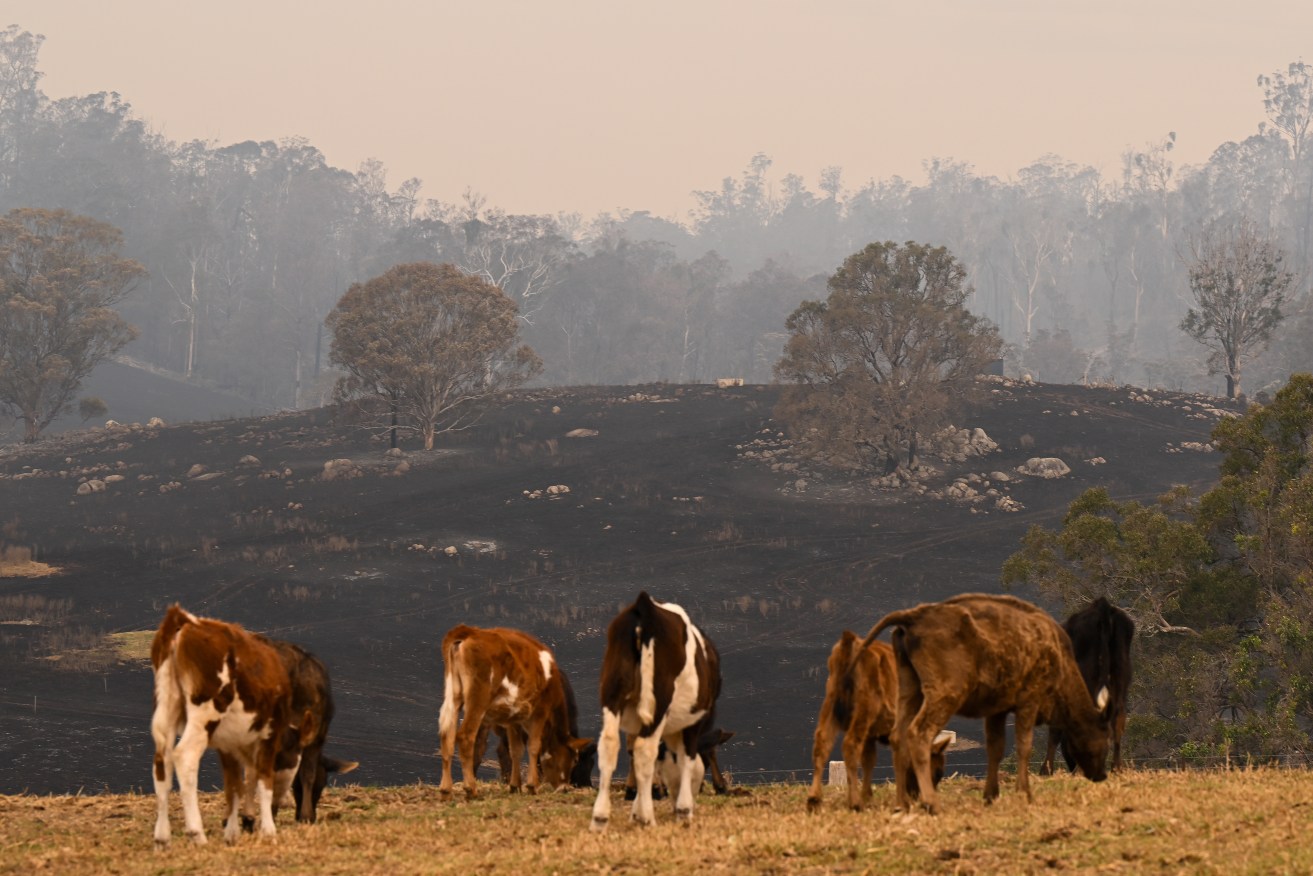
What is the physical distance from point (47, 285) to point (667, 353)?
56180 mm

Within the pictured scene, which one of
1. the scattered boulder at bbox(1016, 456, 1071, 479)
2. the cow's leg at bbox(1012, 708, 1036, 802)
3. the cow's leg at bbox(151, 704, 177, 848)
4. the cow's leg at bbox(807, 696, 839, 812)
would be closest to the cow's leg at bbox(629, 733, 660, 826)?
the cow's leg at bbox(807, 696, 839, 812)

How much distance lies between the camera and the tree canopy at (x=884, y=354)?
6325 cm

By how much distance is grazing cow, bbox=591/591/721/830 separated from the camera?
12.1 m

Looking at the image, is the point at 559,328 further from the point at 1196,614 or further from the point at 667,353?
the point at 1196,614

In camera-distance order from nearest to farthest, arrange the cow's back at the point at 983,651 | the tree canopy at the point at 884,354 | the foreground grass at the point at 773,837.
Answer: the foreground grass at the point at 773,837 < the cow's back at the point at 983,651 < the tree canopy at the point at 884,354

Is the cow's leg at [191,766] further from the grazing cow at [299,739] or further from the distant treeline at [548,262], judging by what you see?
the distant treeline at [548,262]

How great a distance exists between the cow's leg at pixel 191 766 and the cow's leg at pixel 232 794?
0.87 ft

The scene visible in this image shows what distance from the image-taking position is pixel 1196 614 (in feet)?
85.6

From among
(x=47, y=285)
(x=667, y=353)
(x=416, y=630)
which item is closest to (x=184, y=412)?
(x=47, y=285)

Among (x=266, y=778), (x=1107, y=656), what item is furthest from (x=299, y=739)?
(x=1107, y=656)

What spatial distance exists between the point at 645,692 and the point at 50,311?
275 feet

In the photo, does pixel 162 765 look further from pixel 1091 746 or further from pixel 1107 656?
pixel 1107 656

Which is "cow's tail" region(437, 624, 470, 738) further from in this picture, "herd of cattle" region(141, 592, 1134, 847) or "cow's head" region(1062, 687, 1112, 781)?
"cow's head" region(1062, 687, 1112, 781)

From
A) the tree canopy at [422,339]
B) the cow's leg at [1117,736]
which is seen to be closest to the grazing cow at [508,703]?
the cow's leg at [1117,736]
